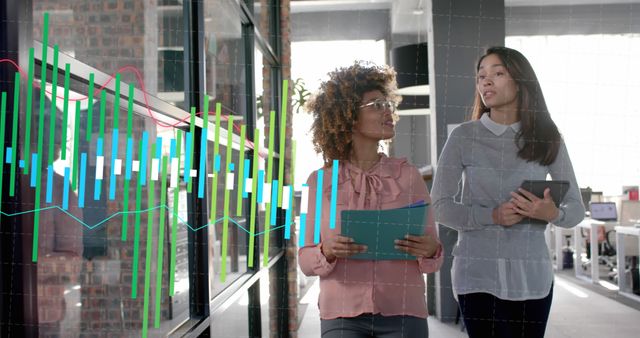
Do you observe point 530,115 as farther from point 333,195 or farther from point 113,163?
point 113,163

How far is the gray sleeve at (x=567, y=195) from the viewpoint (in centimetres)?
136

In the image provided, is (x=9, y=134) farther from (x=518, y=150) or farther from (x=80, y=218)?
(x=518, y=150)

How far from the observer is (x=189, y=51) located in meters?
1.51

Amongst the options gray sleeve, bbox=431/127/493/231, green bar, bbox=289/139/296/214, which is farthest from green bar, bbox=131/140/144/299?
gray sleeve, bbox=431/127/493/231

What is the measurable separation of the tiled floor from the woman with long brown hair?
8 cm

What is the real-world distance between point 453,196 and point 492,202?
93 mm

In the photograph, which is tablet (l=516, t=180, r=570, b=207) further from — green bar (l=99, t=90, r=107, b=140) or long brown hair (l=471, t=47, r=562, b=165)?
green bar (l=99, t=90, r=107, b=140)

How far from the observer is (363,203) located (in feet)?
4.04

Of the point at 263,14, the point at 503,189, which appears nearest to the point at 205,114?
the point at 503,189

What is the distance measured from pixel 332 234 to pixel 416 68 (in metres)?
0.43

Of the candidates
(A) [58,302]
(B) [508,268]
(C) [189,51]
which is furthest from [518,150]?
(A) [58,302]

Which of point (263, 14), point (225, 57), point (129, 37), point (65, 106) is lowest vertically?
point (65, 106)

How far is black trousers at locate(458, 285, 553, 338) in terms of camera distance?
1442 mm

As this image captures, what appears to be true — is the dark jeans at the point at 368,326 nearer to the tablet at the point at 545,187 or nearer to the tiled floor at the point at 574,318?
the tiled floor at the point at 574,318
